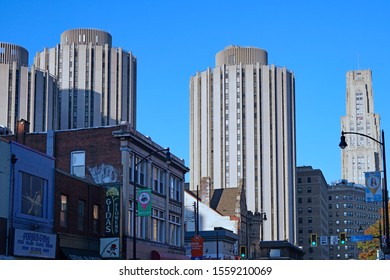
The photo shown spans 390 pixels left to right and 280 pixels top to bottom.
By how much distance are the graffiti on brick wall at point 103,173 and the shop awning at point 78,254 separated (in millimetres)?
6967

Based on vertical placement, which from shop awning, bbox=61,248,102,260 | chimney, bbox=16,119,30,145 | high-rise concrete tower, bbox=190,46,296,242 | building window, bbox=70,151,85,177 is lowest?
shop awning, bbox=61,248,102,260

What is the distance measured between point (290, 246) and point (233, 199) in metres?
33.5

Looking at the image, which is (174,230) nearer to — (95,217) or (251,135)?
(95,217)

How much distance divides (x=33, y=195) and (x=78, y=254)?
6.35 meters

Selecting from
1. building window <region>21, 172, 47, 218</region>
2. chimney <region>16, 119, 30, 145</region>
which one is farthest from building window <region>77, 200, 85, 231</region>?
chimney <region>16, 119, 30, 145</region>

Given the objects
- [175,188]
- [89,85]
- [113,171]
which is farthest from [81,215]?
[89,85]

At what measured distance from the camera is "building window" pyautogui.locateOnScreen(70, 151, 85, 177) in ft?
179

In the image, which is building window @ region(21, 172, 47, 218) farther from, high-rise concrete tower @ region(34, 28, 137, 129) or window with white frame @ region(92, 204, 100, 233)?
high-rise concrete tower @ region(34, 28, 137, 129)

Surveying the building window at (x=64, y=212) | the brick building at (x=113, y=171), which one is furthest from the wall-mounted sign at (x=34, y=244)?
the brick building at (x=113, y=171)

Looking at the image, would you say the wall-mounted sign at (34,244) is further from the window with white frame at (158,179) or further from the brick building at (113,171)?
the window with white frame at (158,179)

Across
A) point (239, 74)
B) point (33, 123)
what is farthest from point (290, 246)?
point (33, 123)

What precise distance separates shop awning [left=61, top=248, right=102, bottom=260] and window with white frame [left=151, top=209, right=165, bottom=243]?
409 inches

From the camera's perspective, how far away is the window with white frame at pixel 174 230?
207 ft
